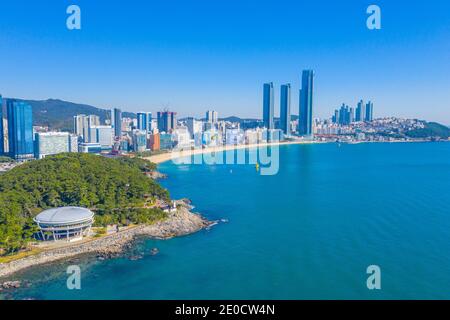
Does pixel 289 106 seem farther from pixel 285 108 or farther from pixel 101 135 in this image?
pixel 101 135

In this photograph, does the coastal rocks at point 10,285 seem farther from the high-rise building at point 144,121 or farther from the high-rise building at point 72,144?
the high-rise building at point 144,121

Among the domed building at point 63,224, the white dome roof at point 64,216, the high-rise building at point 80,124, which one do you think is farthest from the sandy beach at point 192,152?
the domed building at point 63,224

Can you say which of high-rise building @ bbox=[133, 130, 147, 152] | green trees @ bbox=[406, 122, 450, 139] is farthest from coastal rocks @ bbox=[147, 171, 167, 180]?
green trees @ bbox=[406, 122, 450, 139]

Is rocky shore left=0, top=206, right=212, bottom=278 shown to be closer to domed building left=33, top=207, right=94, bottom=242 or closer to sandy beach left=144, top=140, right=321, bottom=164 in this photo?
domed building left=33, top=207, right=94, bottom=242

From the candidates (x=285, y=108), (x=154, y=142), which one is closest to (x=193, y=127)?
(x=154, y=142)
